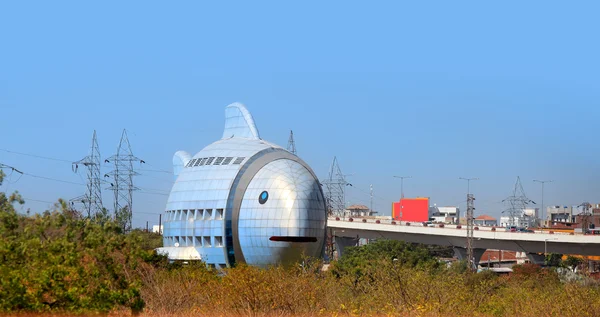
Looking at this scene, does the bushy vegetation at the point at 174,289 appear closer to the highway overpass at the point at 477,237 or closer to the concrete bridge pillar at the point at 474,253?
the highway overpass at the point at 477,237

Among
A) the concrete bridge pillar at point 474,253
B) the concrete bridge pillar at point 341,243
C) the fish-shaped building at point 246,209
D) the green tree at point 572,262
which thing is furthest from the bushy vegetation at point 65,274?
the green tree at point 572,262

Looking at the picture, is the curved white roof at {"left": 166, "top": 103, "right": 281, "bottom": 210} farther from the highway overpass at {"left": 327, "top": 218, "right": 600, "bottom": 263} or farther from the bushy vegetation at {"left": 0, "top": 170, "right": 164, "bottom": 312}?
the highway overpass at {"left": 327, "top": 218, "right": 600, "bottom": 263}

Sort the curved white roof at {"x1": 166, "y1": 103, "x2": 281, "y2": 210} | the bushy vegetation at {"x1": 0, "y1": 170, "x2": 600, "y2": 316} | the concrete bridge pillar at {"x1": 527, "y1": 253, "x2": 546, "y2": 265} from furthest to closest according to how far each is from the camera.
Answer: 1. the concrete bridge pillar at {"x1": 527, "y1": 253, "x2": 546, "y2": 265}
2. the curved white roof at {"x1": 166, "y1": 103, "x2": 281, "y2": 210}
3. the bushy vegetation at {"x1": 0, "y1": 170, "x2": 600, "y2": 316}

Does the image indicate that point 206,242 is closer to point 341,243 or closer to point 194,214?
point 194,214

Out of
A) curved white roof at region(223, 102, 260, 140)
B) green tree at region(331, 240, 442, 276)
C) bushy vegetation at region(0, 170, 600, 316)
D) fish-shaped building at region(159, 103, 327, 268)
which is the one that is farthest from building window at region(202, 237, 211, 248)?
green tree at region(331, 240, 442, 276)

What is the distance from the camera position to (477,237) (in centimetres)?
13162

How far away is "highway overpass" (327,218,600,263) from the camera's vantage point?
4872 inches

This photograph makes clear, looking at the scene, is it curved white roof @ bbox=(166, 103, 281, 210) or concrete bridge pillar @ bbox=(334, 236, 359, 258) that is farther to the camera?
concrete bridge pillar @ bbox=(334, 236, 359, 258)

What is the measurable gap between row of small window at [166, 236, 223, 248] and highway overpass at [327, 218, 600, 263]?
66868 millimetres

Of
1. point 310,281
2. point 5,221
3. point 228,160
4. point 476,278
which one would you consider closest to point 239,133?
point 228,160

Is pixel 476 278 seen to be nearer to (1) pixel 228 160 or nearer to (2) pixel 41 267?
(1) pixel 228 160

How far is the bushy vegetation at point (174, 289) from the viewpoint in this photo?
110 ft

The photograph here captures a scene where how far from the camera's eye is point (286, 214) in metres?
67.0

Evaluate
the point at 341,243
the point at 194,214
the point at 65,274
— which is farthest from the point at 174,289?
the point at 341,243
